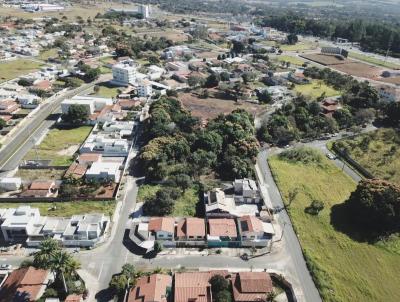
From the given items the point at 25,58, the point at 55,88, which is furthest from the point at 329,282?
the point at 25,58

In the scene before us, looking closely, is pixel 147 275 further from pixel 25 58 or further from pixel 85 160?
pixel 25 58

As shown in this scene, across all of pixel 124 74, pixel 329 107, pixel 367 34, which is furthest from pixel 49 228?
pixel 367 34

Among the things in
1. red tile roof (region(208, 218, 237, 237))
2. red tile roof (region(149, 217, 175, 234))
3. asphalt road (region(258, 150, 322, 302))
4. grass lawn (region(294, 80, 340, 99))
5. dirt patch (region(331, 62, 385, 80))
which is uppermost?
dirt patch (region(331, 62, 385, 80))

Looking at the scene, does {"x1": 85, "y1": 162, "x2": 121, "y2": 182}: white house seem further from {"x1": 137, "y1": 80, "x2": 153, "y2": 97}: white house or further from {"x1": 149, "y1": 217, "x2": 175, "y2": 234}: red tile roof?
{"x1": 137, "y1": 80, "x2": 153, "y2": 97}: white house

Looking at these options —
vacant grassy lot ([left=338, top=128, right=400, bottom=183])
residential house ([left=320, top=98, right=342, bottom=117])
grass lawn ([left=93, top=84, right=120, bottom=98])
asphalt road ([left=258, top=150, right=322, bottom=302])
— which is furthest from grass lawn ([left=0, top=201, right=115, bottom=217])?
residential house ([left=320, top=98, right=342, bottom=117])

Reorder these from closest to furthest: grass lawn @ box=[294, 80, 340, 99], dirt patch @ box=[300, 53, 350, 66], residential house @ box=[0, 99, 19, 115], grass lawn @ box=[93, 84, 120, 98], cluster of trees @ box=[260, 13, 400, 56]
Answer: residential house @ box=[0, 99, 19, 115] → grass lawn @ box=[93, 84, 120, 98] → grass lawn @ box=[294, 80, 340, 99] → dirt patch @ box=[300, 53, 350, 66] → cluster of trees @ box=[260, 13, 400, 56]

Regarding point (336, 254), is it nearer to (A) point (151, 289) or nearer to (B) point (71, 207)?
(A) point (151, 289)
